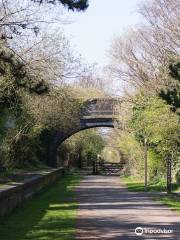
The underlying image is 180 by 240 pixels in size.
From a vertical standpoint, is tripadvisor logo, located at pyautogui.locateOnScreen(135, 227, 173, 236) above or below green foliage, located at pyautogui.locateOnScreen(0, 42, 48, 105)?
below

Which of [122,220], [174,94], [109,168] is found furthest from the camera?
[109,168]

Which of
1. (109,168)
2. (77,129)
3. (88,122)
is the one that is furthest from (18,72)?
(109,168)

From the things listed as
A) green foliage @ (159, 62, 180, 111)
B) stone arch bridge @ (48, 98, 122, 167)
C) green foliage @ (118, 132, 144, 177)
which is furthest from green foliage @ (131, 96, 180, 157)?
stone arch bridge @ (48, 98, 122, 167)

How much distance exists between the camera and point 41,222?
54.3ft

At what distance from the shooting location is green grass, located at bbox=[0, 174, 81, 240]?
13813 mm

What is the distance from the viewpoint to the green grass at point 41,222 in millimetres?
13813

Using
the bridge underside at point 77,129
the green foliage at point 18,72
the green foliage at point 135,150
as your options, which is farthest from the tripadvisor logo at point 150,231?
the bridge underside at point 77,129

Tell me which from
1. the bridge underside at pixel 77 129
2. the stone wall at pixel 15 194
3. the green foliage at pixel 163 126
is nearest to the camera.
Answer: the stone wall at pixel 15 194

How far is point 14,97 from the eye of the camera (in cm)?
2489

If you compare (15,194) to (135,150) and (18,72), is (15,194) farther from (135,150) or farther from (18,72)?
(135,150)

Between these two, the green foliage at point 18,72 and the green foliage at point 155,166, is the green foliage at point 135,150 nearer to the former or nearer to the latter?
the green foliage at point 155,166

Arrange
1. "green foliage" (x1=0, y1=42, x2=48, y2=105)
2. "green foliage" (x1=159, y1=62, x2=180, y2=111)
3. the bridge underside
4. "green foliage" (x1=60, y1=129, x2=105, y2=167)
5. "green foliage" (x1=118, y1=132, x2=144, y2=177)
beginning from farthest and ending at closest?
"green foliage" (x1=60, y1=129, x2=105, y2=167) < the bridge underside < "green foliage" (x1=118, y1=132, x2=144, y2=177) < "green foliage" (x1=159, y1=62, x2=180, y2=111) < "green foliage" (x1=0, y1=42, x2=48, y2=105)

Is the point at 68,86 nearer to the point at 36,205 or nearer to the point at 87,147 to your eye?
the point at 36,205

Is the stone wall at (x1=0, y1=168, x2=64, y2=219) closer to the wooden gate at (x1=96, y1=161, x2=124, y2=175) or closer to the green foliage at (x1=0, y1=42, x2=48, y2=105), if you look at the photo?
the green foliage at (x1=0, y1=42, x2=48, y2=105)
